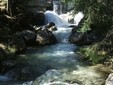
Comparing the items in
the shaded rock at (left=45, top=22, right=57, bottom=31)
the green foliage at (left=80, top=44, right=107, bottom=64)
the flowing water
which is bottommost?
the flowing water

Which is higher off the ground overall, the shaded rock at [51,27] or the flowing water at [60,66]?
the shaded rock at [51,27]

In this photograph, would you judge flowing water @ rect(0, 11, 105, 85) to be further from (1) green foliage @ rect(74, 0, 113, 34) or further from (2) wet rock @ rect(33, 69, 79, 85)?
(1) green foliage @ rect(74, 0, 113, 34)

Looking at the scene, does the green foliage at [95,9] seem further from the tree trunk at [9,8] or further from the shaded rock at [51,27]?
the tree trunk at [9,8]

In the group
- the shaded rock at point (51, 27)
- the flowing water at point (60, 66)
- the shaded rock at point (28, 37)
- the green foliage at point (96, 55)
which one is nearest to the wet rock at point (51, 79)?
the flowing water at point (60, 66)

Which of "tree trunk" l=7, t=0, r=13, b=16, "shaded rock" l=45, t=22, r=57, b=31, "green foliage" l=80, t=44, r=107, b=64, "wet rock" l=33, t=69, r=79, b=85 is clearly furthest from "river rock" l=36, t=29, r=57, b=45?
"wet rock" l=33, t=69, r=79, b=85

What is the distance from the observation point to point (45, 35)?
21.7 metres

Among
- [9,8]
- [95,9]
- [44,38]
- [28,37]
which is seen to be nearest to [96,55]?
[95,9]

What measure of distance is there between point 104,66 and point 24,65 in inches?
167

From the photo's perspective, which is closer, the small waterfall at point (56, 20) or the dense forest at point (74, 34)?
the dense forest at point (74, 34)

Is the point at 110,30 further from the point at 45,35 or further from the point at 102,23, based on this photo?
the point at 45,35

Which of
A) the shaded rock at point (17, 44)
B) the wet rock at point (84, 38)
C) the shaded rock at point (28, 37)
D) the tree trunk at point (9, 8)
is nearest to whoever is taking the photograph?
the shaded rock at point (17, 44)

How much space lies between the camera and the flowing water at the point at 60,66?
13305 mm

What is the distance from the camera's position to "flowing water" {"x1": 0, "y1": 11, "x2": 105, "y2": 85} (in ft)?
43.7

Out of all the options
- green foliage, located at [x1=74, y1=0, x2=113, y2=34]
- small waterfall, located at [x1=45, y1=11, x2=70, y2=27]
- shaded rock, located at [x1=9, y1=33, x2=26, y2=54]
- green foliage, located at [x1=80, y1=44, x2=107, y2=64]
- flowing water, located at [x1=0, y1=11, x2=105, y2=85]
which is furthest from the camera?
small waterfall, located at [x1=45, y1=11, x2=70, y2=27]
